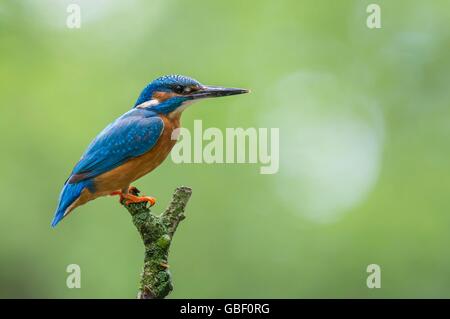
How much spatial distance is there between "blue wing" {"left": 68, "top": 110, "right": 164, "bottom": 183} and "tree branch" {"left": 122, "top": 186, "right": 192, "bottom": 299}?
396 mm

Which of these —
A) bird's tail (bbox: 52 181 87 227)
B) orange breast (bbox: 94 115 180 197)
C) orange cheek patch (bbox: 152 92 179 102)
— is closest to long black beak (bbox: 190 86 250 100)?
orange cheek patch (bbox: 152 92 179 102)

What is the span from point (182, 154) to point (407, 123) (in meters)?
6.78

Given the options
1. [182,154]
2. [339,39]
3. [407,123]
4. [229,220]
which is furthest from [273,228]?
[182,154]

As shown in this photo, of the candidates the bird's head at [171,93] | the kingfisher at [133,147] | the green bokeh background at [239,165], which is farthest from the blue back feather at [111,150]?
the green bokeh background at [239,165]

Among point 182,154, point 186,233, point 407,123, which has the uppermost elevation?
point 407,123

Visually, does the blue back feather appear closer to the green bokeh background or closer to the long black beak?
the long black beak

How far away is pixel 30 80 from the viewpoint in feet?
33.2

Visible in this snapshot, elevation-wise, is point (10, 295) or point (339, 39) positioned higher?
point (339, 39)

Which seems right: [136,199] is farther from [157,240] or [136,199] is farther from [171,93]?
[171,93]

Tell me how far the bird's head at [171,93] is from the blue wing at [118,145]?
0.17m

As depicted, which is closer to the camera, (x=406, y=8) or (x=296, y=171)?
(x=296, y=171)

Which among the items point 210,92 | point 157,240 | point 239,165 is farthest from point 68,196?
point 239,165

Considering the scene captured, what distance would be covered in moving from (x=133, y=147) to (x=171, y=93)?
591 mm
